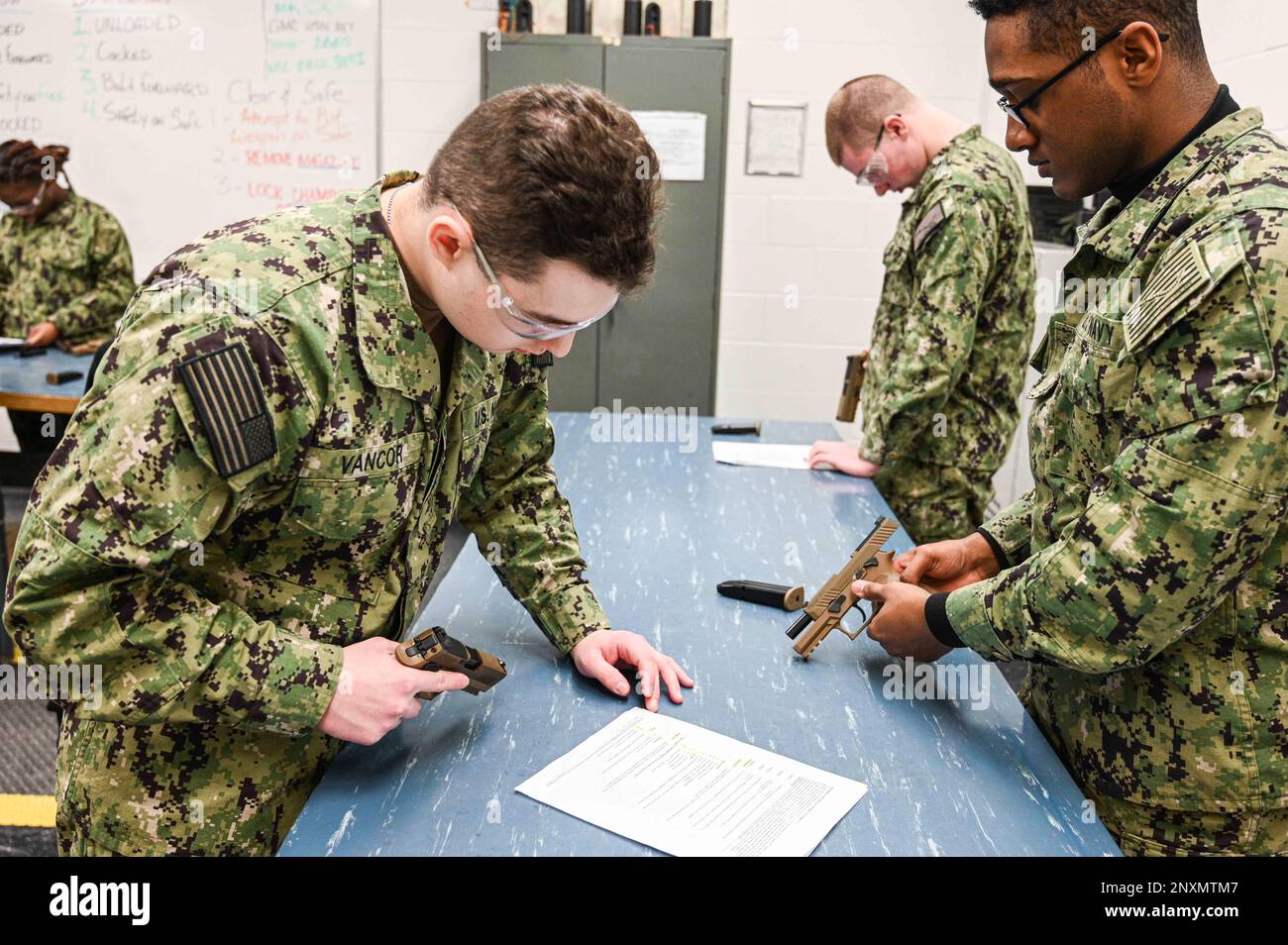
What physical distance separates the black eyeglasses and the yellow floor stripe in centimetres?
190

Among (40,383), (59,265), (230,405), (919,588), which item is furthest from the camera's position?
(59,265)

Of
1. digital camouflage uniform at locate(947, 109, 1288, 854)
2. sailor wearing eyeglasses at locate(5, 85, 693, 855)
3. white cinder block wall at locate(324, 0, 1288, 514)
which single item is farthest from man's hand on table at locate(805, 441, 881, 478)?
white cinder block wall at locate(324, 0, 1288, 514)

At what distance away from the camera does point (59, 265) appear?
3727 mm

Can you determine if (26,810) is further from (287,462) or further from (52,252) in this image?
(52,252)

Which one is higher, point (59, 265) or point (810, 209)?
point (810, 209)

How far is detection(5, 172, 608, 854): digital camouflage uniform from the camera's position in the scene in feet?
2.66

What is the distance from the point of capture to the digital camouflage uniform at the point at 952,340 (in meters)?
2.08

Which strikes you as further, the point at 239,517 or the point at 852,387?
the point at 852,387

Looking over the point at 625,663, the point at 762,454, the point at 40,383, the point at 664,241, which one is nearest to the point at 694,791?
the point at 625,663

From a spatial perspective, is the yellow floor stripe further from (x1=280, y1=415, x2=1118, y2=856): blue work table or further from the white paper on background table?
the white paper on background table

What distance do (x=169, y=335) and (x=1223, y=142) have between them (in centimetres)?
97

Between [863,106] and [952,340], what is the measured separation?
627mm

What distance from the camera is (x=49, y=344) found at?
11.4 feet
